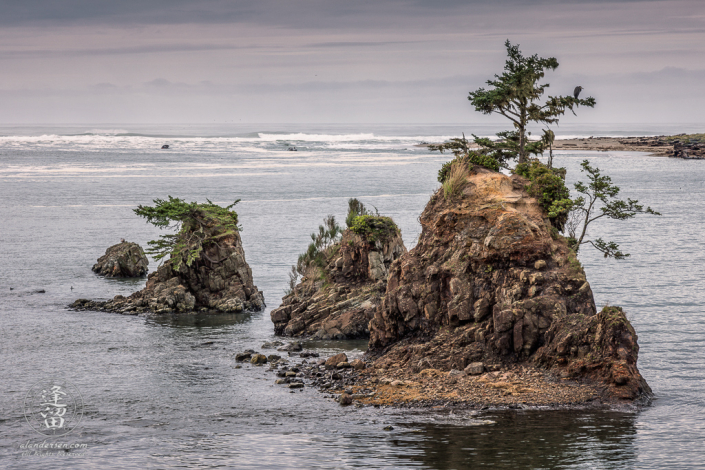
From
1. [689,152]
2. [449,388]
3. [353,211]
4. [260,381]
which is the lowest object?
[260,381]

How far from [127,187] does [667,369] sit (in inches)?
4276

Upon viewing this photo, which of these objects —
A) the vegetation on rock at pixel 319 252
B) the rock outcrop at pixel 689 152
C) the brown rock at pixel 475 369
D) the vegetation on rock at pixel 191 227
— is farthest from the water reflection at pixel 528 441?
the rock outcrop at pixel 689 152

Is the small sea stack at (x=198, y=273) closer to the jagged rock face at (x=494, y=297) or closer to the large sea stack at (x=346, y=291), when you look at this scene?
the large sea stack at (x=346, y=291)

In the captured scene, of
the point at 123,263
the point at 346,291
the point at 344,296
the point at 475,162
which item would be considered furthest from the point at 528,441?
the point at 123,263

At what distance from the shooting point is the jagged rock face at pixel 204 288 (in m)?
51.5

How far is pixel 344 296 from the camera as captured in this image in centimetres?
4519

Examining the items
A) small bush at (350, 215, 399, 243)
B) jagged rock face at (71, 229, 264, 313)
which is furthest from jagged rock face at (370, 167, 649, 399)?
jagged rock face at (71, 229, 264, 313)

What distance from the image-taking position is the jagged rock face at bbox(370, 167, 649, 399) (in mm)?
29359

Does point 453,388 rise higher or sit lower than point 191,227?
lower

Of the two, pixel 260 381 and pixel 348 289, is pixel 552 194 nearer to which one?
pixel 348 289

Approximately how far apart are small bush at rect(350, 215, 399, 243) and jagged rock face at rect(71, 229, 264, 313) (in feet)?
37.3

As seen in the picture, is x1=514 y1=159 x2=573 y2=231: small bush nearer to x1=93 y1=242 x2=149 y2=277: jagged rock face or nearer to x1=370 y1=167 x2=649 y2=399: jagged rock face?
x1=370 y1=167 x2=649 y2=399: jagged rock face

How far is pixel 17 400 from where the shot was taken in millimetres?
32469

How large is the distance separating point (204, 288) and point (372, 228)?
15314 millimetres
